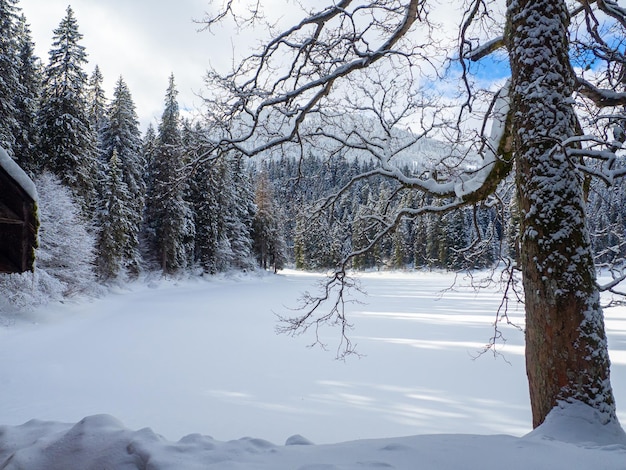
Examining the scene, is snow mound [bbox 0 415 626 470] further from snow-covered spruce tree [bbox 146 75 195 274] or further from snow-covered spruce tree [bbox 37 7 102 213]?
snow-covered spruce tree [bbox 146 75 195 274]

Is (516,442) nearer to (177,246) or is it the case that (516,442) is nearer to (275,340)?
(275,340)

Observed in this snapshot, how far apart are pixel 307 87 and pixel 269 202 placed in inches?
1409

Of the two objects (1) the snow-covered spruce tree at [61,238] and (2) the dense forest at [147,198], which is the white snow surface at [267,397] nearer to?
(1) the snow-covered spruce tree at [61,238]

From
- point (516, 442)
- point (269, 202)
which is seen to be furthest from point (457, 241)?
point (516, 442)

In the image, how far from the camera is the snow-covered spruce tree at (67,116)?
17188mm

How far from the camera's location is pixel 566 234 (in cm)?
241

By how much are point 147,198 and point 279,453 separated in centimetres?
2813

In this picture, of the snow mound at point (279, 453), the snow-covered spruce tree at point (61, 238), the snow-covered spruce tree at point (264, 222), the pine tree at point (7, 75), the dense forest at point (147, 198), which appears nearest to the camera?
the snow mound at point (279, 453)

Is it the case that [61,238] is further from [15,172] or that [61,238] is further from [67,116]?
[15,172]

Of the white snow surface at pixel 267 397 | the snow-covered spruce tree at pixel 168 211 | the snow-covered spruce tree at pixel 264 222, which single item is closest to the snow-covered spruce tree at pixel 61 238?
the white snow surface at pixel 267 397

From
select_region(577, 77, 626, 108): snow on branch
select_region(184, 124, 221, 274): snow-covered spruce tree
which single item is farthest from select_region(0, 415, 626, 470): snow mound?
select_region(184, 124, 221, 274): snow-covered spruce tree

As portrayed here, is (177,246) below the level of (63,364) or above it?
above

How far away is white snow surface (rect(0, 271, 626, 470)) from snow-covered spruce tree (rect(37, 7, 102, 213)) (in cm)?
661

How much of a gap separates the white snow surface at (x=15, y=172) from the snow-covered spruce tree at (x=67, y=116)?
17478 mm
